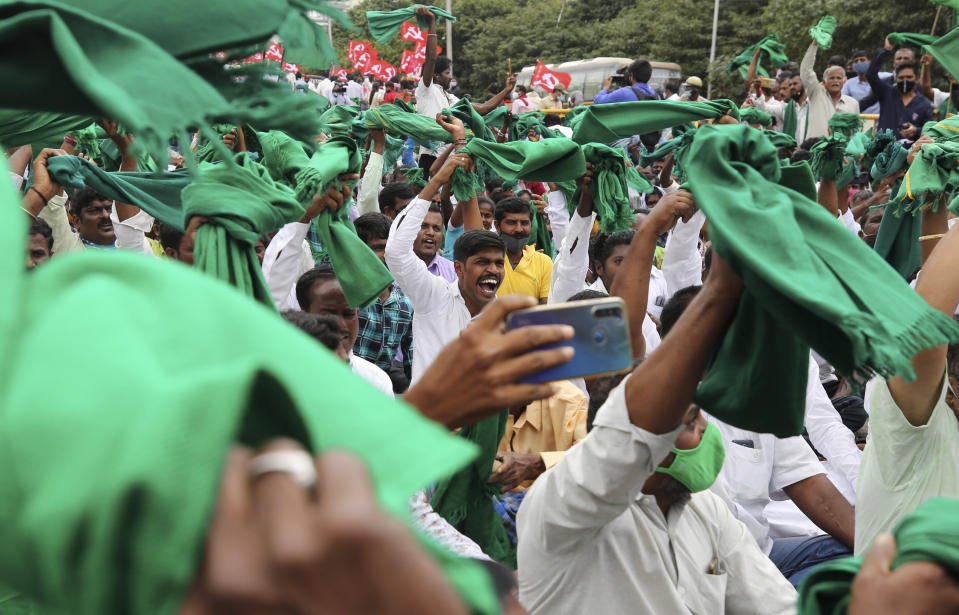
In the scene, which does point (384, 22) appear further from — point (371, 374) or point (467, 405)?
point (467, 405)

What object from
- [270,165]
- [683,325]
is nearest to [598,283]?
[270,165]

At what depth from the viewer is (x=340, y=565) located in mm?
620

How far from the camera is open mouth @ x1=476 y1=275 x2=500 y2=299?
4.87m

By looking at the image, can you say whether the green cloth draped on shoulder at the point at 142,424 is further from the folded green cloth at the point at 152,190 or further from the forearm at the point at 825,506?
the forearm at the point at 825,506

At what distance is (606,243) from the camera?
5.35m

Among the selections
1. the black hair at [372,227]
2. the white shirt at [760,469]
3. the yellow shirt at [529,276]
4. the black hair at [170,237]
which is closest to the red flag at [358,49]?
the yellow shirt at [529,276]

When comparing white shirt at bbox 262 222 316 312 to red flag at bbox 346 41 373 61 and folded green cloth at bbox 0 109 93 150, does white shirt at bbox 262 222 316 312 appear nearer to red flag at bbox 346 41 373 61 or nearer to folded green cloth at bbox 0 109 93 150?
folded green cloth at bbox 0 109 93 150

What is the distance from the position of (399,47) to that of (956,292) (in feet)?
103

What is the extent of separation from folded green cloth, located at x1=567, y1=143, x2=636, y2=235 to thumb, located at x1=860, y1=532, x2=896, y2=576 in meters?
3.30

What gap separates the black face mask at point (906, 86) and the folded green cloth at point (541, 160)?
7985mm

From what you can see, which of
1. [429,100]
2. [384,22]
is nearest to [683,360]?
[384,22]

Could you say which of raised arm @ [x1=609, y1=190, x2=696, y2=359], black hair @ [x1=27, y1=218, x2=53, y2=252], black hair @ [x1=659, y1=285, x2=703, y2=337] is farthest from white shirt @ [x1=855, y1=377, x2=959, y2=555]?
black hair @ [x1=27, y1=218, x2=53, y2=252]

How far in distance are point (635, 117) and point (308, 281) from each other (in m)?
1.58

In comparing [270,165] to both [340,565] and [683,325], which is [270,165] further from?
[340,565]
